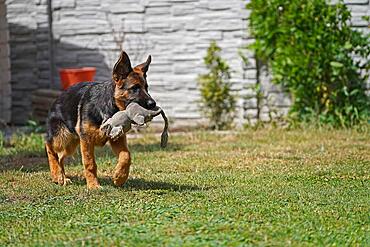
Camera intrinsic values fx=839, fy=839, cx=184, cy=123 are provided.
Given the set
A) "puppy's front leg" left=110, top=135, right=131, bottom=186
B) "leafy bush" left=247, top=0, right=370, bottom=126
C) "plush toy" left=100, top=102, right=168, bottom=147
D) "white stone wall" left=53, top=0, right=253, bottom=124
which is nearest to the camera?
"plush toy" left=100, top=102, right=168, bottom=147

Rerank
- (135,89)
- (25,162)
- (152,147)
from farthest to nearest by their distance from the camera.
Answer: (152,147) → (25,162) → (135,89)

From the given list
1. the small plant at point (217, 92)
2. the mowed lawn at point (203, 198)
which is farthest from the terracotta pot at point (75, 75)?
the mowed lawn at point (203, 198)

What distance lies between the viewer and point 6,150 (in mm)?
9781

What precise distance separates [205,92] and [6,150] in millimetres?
3231

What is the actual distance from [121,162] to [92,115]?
0.47 meters

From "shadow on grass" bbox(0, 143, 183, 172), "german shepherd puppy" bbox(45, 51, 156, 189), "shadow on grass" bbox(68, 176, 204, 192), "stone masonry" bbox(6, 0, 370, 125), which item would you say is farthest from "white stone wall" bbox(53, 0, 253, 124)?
"german shepherd puppy" bbox(45, 51, 156, 189)

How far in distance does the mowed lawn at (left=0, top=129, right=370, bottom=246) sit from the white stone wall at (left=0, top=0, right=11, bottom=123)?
2.46 m

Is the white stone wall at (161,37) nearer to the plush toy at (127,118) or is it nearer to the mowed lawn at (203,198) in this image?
the mowed lawn at (203,198)

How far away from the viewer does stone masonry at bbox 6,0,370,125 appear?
39.3 ft

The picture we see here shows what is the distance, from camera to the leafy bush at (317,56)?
36.6 ft

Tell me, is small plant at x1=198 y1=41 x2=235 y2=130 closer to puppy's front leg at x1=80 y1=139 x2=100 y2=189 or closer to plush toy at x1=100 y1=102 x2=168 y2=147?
puppy's front leg at x1=80 y1=139 x2=100 y2=189

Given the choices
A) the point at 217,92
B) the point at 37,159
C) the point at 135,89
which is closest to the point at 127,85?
the point at 135,89

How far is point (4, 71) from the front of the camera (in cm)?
1237

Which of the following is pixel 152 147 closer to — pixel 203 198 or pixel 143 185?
pixel 143 185
